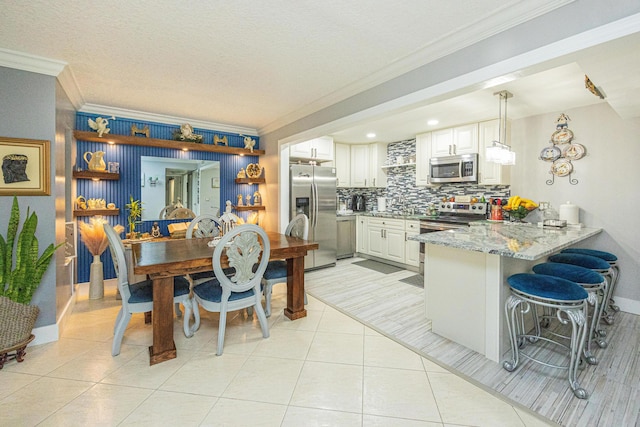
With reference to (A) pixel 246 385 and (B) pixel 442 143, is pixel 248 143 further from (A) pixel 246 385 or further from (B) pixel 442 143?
(A) pixel 246 385

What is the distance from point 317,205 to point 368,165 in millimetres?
1681

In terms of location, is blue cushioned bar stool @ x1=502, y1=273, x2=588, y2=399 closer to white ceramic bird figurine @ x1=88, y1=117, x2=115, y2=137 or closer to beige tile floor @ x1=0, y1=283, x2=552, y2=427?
beige tile floor @ x1=0, y1=283, x2=552, y2=427

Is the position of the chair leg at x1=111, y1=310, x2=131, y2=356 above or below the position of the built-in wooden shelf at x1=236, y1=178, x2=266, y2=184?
below

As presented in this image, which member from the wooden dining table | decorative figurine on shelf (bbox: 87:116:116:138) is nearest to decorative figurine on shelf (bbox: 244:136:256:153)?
decorative figurine on shelf (bbox: 87:116:116:138)

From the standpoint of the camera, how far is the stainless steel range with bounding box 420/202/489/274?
416 centimetres

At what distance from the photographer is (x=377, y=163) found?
573cm

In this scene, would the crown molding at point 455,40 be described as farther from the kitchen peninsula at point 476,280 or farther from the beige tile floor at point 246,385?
the beige tile floor at point 246,385

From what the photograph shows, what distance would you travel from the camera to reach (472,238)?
7.73ft

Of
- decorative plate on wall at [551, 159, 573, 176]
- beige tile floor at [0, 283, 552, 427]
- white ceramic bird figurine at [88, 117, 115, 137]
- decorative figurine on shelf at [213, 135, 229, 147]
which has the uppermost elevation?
decorative figurine on shelf at [213, 135, 229, 147]

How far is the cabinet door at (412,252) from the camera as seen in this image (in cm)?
460

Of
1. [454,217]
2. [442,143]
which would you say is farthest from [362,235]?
[442,143]

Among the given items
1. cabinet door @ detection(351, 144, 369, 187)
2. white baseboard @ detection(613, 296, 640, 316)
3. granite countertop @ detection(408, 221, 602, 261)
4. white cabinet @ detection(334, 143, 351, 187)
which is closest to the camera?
granite countertop @ detection(408, 221, 602, 261)

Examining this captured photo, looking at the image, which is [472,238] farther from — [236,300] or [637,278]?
[637,278]

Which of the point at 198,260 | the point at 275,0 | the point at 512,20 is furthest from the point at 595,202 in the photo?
the point at 198,260
